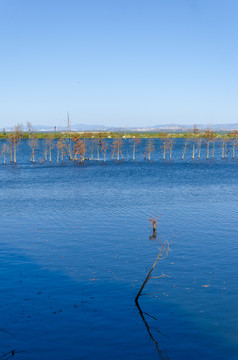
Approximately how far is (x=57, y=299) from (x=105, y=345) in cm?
569

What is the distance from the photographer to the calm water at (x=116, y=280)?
18547mm

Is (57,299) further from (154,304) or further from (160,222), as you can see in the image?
(160,222)

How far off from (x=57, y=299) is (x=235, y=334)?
10.6 meters

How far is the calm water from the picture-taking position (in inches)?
730

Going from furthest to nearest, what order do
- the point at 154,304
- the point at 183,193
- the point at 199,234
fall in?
the point at 183,193 < the point at 199,234 < the point at 154,304

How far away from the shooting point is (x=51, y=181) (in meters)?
76.1

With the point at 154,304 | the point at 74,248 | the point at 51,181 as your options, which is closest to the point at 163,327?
the point at 154,304

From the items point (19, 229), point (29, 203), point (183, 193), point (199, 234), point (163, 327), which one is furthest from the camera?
point (183, 193)

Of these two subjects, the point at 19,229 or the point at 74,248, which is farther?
the point at 19,229

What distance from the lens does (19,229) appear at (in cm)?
3900

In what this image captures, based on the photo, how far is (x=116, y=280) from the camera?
84.4 ft

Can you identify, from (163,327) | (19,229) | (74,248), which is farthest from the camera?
(19,229)

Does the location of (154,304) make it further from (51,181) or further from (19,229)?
(51,181)

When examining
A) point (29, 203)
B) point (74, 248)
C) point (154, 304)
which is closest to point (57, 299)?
point (154, 304)
